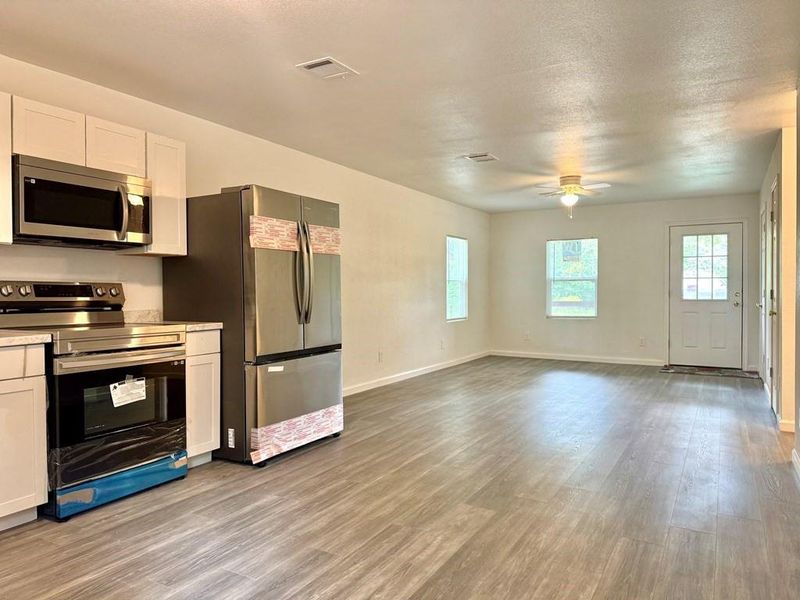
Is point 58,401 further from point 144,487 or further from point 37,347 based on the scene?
point 144,487

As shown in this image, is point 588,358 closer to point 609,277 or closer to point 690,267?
point 609,277

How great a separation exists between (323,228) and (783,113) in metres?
3.45

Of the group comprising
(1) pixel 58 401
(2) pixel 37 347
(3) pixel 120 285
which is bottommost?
(1) pixel 58 401

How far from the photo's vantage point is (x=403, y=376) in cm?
671

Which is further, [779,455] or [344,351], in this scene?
[344,351]

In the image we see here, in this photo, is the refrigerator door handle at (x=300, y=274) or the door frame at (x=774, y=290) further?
the door frame at (x=774, y=290)

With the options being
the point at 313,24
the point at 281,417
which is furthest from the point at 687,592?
the point at 313,24

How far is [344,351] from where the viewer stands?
5.68 m

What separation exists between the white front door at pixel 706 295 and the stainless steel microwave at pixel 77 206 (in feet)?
23.3

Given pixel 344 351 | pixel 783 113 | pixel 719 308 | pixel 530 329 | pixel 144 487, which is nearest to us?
pixel 144 487

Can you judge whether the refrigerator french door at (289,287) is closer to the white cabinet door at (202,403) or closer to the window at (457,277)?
the white cabinet door at (202,403)

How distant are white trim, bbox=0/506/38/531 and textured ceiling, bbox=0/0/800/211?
235 cm

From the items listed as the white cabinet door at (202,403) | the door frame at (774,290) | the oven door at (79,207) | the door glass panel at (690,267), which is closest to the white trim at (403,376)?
the white cabinet door at (202,403)

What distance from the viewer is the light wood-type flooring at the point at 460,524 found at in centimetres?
213
